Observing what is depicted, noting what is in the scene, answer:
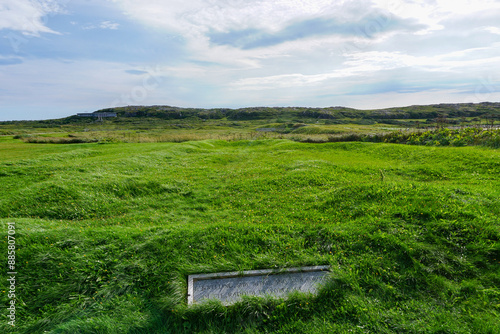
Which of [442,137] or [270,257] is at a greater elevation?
[442,137]

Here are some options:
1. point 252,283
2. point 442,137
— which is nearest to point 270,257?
point 252,283

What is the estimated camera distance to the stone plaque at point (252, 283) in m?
4.86

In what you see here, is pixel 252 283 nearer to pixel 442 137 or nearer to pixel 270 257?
pixel 270 257

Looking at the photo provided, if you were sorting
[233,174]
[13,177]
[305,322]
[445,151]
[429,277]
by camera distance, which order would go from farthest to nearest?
[445,151], [233,174], [13,177], [429,277], [305,322]

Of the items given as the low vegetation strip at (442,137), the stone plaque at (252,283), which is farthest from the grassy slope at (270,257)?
the low vegetation strip at (442,137)

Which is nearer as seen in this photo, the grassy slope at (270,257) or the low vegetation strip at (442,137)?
the grassy slope at (270,257)

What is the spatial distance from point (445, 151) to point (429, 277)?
16075mm

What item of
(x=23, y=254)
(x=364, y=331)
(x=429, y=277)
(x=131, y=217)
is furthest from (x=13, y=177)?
(x=429, y=277)

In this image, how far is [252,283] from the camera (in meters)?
5.13

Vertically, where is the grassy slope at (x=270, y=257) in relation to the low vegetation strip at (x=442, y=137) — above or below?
below

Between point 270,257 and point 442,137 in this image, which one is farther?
point 442,137

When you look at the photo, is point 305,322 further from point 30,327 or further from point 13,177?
point 13,177

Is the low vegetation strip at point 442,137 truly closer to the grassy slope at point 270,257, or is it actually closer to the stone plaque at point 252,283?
the grassy slope at point 270,257

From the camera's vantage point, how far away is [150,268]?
18.3 ft
